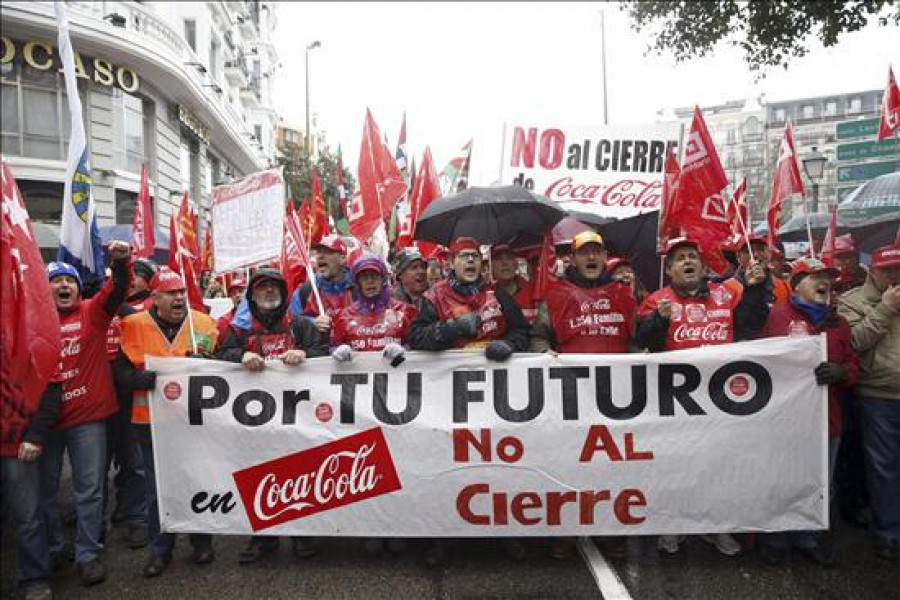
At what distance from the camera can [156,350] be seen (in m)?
4.18

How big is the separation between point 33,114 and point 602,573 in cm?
1682

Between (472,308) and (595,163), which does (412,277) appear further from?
(595,163)

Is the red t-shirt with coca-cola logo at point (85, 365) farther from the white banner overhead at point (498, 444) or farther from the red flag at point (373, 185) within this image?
the red flag at point (373, 185)

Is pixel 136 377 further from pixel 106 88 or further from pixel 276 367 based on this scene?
pixel 106 88

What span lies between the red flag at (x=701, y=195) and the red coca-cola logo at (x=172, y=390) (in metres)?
3.61

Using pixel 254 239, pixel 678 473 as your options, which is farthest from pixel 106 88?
pixel 678 473

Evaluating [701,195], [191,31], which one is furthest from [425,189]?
[191,31]

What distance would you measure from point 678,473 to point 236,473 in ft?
8.72

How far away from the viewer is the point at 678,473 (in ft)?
12.4

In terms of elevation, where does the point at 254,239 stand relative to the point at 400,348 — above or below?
above

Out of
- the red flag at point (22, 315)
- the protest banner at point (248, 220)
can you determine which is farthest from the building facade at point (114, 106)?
the red flag at point (22, 315)

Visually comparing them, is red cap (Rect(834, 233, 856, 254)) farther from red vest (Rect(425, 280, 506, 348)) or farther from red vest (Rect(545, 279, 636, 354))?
red vest (Rect(425, 280, 506, 348))

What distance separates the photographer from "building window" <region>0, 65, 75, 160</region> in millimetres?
14836

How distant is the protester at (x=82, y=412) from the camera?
3.79 m
